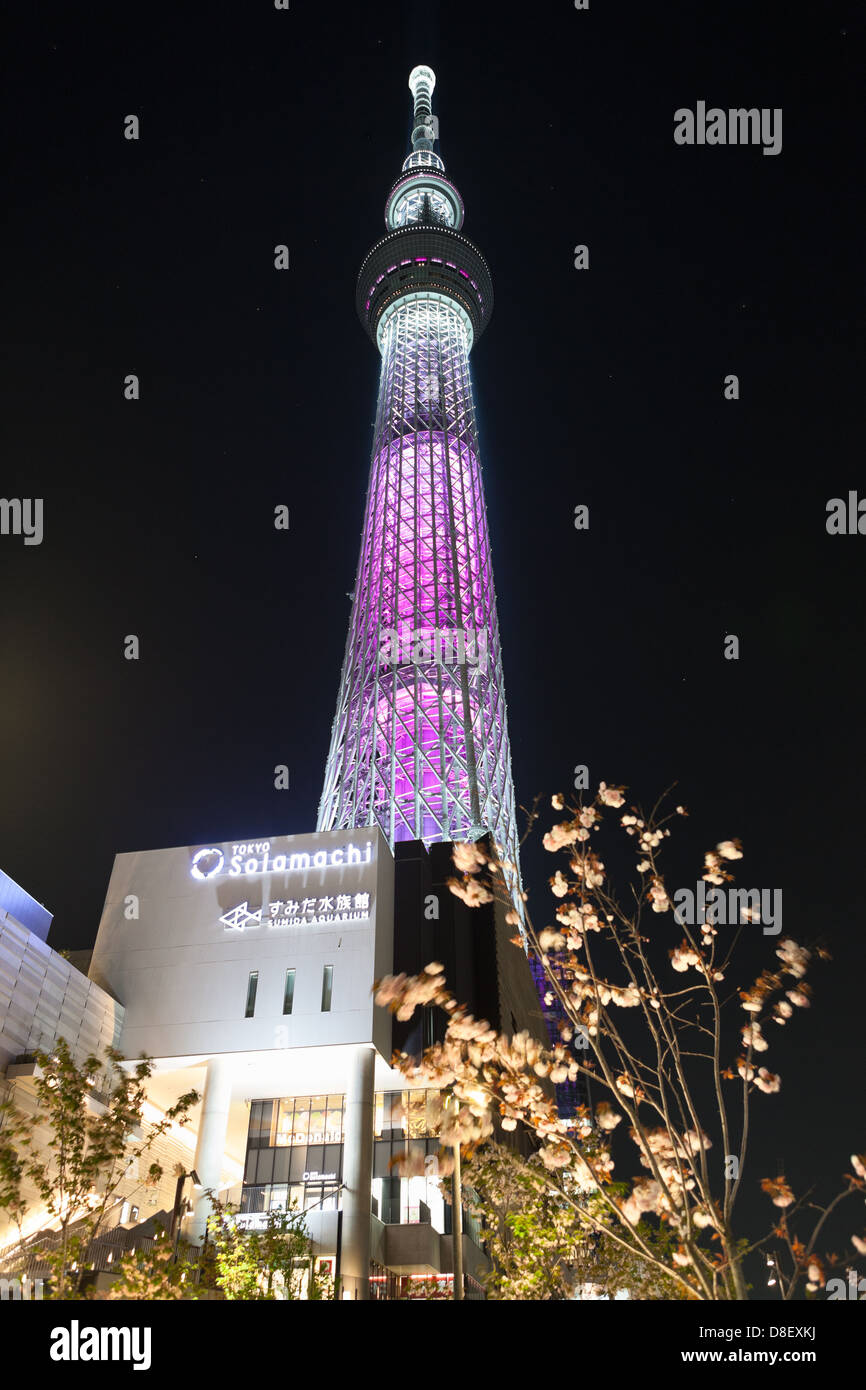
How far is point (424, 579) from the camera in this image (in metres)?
65.8

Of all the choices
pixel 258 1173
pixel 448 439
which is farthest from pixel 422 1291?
pixel 448 439

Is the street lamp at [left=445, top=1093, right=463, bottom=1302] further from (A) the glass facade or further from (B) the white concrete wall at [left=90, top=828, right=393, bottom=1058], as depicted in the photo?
(A) the glass facade

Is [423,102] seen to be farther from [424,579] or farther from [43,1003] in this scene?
[43,1003]

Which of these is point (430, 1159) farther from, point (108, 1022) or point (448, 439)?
point (448, 439)

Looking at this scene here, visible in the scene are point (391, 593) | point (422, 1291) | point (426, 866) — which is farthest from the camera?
point (391, 593)

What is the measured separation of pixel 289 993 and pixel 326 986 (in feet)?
4.40

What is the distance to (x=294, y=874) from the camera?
122ft

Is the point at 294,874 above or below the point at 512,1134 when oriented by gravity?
above

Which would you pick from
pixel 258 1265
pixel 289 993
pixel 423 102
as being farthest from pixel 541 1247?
pixel 423 102

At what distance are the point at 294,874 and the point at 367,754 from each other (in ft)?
69.1

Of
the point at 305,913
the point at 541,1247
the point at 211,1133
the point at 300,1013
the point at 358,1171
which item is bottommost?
the point at 541,1247

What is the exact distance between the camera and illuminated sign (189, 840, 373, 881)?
37281 millimetres

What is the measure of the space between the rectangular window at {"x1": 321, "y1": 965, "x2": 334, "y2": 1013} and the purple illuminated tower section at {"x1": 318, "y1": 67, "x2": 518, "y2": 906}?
18.0 metres
